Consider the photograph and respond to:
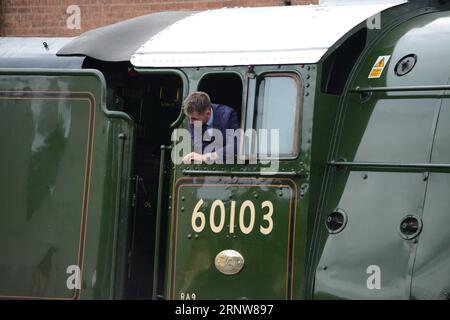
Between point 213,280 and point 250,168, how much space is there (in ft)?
2.76

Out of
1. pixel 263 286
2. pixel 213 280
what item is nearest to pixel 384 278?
pixel 263 286

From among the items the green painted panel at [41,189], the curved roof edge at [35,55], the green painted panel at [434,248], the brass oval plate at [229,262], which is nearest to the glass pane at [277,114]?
the brass oval plate at [229,262]

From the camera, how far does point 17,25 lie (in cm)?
1250

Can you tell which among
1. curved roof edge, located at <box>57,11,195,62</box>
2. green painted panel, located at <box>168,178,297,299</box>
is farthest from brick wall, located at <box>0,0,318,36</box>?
green painted panel, located at <box>168,178,297,299</box>

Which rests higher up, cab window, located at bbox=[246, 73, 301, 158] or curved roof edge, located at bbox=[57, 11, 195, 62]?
curved roof edge, located at bbox=[57, 11, 195, 62]

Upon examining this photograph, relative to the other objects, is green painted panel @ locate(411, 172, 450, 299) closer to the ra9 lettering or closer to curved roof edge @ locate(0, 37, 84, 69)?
the ra9 lettering

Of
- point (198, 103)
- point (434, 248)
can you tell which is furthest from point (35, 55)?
point (434, 248)

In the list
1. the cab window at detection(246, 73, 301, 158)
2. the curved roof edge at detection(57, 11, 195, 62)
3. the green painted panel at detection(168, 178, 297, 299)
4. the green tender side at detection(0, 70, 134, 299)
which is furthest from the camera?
the curved roof edge at detection(57, 11, 195, 62)

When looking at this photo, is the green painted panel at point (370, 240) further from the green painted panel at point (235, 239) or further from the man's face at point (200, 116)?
the man's face at point (200, 116)

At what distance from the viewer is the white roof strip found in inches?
238

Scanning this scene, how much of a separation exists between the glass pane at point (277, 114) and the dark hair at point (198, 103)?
Answer: 38 centimetres

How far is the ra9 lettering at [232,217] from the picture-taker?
590 centimetres

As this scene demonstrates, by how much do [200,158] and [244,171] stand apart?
0.36m

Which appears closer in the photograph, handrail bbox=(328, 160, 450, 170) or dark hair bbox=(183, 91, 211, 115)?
handrail bbox=(328, 160, 450, 170)
